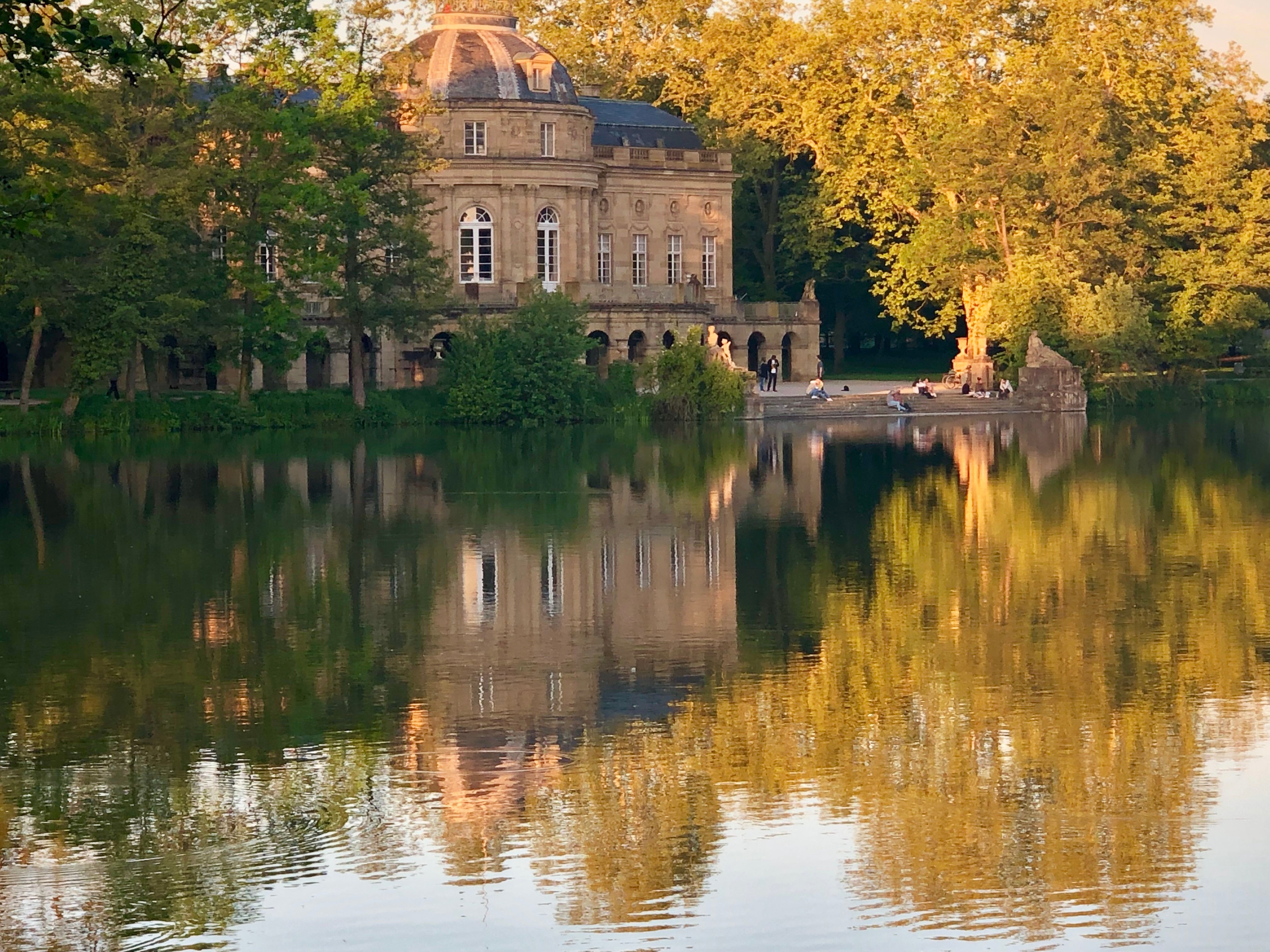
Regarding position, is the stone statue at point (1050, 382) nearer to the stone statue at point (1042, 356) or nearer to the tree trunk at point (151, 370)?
the stone statue at point (1042, 356)

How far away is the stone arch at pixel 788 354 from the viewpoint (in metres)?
83.8

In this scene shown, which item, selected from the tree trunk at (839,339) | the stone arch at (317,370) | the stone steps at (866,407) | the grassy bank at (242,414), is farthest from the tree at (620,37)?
the grassy bank at (242,414)

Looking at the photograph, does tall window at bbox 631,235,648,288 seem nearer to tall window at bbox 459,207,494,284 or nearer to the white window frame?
tall window at bbox 459,207,494,284

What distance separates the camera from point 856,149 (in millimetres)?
83688

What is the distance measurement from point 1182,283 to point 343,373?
3003cm

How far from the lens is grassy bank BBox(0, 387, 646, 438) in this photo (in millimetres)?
57062

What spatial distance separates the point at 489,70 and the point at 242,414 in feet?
66.1

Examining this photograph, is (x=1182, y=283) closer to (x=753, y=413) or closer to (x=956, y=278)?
(x=956, y=278)

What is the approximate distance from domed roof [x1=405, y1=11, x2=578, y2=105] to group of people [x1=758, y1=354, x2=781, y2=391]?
38.3ft

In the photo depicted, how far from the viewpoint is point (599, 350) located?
249 ft

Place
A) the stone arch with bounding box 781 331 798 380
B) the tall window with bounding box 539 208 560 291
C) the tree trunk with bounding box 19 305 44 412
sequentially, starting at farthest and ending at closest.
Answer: the stone arch with bounding box 781 331 798 380
the tall window with bounding box 539 208 560 291
the tree trunk with bounding box 19 305 44 412

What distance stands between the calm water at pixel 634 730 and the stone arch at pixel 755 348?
47998 millimetres

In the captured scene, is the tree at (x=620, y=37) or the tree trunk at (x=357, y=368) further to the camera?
the tree at (x=620, y=37)

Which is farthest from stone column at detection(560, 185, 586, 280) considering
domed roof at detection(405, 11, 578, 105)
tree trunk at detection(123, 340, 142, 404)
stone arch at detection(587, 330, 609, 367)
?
tree trunk at detection(123, 340, 142, 404)
